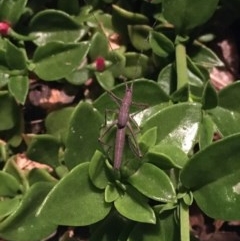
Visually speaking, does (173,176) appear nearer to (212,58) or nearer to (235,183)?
(235,183)

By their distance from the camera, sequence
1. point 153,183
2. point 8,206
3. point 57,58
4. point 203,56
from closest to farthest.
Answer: point 153,183
point 8,206
point 57,58
point 203,56

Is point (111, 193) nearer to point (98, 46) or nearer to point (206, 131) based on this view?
point (206, 131)

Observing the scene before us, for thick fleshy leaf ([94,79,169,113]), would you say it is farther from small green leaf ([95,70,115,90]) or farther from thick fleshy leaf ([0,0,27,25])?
thick fleshy leaf ([0,0,27,25])

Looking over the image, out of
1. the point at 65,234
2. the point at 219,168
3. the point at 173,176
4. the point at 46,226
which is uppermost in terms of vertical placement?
the point at 219,168

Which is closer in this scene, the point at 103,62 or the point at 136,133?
the point at 136,133

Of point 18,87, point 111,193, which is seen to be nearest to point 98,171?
point 111,193

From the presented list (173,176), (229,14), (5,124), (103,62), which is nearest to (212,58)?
(229,14)
